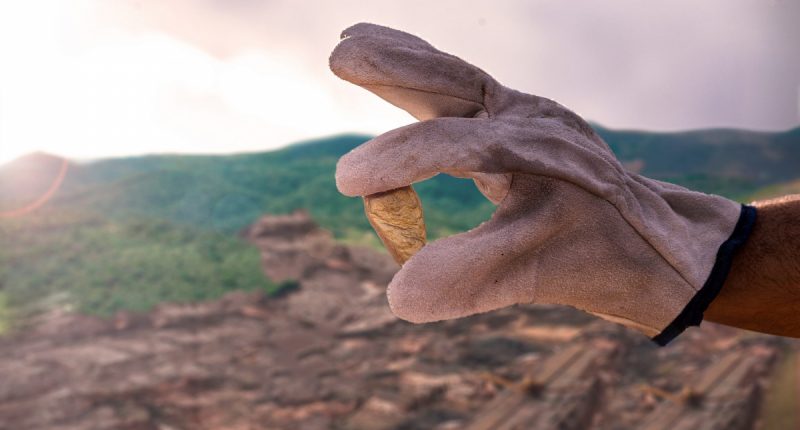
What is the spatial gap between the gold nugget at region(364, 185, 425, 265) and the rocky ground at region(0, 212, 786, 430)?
2501mm

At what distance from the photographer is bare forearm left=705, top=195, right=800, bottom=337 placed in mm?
553

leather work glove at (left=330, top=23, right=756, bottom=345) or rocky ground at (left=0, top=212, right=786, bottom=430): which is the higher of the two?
leather work glove at (left=330, top=23, right=756, bottom=345)

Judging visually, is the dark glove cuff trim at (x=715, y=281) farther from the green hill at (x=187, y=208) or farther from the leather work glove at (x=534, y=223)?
the green hill at (x=187, y=208)

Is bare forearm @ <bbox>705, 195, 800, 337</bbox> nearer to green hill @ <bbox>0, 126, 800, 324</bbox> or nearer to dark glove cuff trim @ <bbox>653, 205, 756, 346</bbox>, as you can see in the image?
dark glove cuff trim @ <bbox>653, 205, 756, 346</bbox>

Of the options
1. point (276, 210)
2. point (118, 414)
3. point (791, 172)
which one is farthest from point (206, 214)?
point (791, 172)

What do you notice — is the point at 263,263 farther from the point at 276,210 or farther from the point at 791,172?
the point at 791,172

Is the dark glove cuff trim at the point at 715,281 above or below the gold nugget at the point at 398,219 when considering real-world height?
below

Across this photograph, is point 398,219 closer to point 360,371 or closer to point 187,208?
point 360,371

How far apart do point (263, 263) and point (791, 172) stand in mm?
2937

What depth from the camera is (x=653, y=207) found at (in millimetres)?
597

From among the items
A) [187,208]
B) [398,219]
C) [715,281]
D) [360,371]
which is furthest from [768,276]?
[187,208]

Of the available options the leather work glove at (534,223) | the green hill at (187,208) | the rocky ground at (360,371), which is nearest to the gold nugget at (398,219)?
the leather work glove at (534,223)

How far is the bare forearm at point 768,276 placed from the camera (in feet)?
1.81

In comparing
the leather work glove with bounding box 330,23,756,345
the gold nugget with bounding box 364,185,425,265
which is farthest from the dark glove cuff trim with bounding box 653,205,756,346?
the gold nugget with bounding box 364,185,425,265
